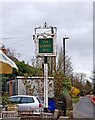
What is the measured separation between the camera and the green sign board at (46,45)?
19406mm

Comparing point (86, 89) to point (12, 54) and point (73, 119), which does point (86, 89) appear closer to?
point (12, 54)

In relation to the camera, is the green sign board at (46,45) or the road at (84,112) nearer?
the green sign board at (46,45)

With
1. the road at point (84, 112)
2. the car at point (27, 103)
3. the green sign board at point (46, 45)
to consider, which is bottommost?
the road at point (84, 112)

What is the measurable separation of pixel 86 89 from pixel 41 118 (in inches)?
2452

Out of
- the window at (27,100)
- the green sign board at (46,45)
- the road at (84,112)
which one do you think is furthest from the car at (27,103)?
the green sign board at (46,45)

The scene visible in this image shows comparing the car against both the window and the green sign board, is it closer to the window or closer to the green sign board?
the window

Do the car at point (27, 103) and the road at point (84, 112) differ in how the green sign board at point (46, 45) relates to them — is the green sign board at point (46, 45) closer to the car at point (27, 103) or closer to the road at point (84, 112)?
the car at point (27, 103)

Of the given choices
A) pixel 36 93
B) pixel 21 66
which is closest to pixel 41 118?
pixel 36 93

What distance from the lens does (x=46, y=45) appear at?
19.5 meters

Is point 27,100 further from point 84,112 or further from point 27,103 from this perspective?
point 84,112

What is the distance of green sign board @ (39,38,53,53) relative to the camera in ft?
63.7

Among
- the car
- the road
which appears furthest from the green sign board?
the road

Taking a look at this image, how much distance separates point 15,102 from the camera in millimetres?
21359

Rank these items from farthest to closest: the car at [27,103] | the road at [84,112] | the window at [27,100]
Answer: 1. the road at [84,112]
2. the window at [27,100]
3. the car at [27,103]
